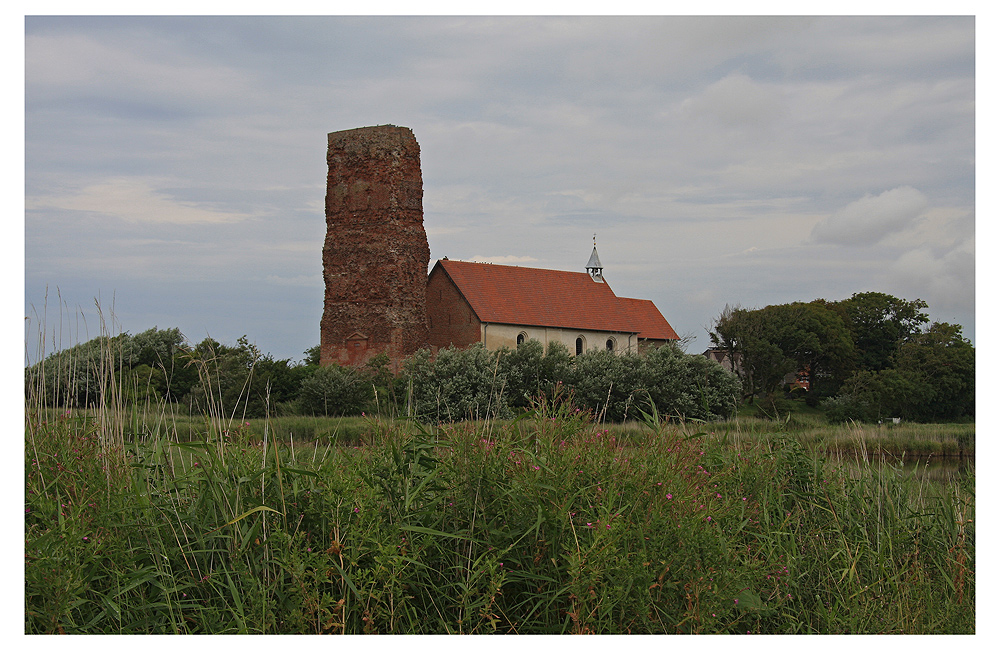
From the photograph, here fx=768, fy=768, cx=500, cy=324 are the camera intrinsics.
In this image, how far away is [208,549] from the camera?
360cm

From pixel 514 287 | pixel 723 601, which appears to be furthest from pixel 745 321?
pixel 723 601

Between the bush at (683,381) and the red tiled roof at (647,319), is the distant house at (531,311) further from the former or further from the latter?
the bush at (683,381)

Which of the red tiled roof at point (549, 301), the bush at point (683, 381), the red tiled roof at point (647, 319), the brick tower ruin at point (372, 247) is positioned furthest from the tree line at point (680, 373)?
the red tiled roof at point (549, 301)

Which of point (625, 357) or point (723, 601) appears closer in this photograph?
point (723, 601)

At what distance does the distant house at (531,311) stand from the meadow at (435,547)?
29.7 m

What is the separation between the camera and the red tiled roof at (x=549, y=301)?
3803 centimetres

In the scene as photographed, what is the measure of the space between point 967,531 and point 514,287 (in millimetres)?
35406

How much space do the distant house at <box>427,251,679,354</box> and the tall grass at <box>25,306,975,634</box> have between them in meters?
29.7

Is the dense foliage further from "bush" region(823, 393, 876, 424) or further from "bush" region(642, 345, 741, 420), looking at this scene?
"bush" region(823, 393, 876, 424)

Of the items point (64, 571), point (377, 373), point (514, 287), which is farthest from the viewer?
point (514, 287)

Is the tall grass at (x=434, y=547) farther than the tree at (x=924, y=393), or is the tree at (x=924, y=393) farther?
the tree at (x=924, y=393)

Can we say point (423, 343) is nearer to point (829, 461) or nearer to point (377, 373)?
point (377, 373)

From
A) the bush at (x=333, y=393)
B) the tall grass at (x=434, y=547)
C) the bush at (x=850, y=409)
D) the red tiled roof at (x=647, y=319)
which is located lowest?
the bush at (x=850, y=409)

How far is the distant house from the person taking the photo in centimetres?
3722
